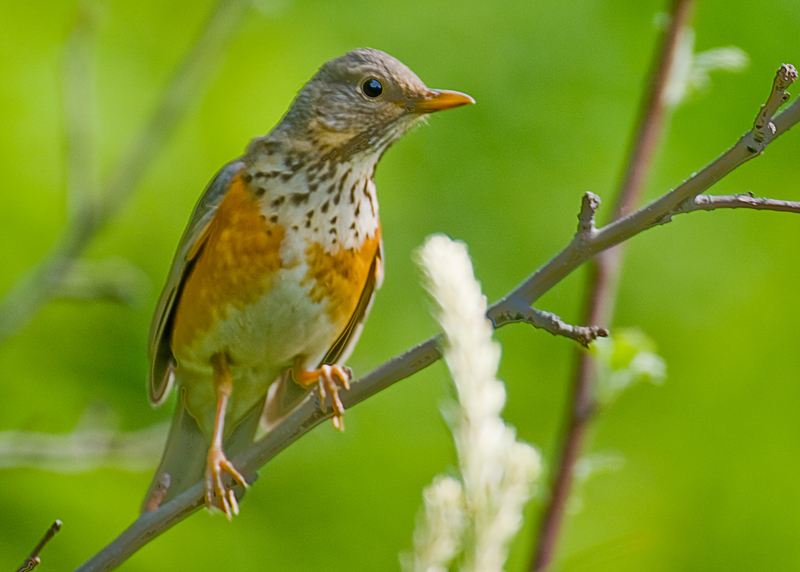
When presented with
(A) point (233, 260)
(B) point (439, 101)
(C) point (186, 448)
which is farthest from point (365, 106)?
(C) point (186, 448)

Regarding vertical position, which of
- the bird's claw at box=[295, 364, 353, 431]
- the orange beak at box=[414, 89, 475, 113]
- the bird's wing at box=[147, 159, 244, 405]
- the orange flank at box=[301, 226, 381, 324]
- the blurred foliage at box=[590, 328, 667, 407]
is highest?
the orange beak at box=[414, 89, 475, 113]

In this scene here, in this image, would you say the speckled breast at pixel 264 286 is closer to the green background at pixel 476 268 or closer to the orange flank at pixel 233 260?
the orange flank at pixel 233 260

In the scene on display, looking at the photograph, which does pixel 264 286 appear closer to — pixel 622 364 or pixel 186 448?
pixel 186 448

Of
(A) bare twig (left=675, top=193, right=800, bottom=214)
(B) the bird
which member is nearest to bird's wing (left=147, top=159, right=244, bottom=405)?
(B) the bird

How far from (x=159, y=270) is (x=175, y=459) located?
1.92 m

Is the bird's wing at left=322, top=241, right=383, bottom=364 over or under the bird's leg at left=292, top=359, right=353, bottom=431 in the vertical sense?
over

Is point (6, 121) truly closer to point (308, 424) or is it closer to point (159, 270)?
point (159, 270)

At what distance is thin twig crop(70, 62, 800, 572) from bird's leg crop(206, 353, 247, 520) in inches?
18.2

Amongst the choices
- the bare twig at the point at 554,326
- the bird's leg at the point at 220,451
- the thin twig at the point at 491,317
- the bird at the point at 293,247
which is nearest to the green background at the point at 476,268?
the bird's leg at the point at 220,451

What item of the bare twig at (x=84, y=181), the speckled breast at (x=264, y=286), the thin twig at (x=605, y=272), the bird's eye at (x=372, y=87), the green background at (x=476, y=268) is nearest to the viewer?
the thin twig at (x=605, y=272)

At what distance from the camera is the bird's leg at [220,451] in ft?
7.63

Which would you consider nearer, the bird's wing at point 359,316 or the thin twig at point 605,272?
the thin twig at point 605,272

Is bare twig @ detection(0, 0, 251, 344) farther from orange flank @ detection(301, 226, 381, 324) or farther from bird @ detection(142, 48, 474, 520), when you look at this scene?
orange flank @ detection(301, 226, 381, 324)

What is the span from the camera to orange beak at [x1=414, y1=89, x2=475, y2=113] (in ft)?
7.66
